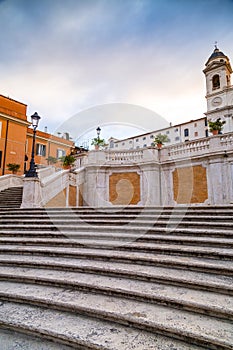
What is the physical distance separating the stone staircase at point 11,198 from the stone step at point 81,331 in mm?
7168

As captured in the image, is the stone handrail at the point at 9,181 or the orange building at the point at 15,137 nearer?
the stone handrail at the point at 9,181

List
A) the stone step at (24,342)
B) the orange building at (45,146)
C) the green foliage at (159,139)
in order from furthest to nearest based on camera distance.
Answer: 1. the orange building at (45,146)
2. the green foliage at (159,139)
3. the stone step at (24,342)

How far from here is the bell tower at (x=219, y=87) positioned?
28.2 m

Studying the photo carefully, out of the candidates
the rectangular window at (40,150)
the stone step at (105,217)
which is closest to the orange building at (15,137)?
the rectangular window at (40,150)

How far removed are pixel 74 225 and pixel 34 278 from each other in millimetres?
2248

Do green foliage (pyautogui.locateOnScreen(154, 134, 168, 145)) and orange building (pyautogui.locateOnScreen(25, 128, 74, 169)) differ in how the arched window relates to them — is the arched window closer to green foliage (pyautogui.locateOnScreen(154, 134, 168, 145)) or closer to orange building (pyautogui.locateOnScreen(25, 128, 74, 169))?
green foliage (pyautogui.locateOnScreen(154, 134, 168, 145))

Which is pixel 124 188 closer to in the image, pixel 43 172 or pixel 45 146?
pixel 43 172

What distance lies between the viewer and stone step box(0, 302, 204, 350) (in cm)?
195

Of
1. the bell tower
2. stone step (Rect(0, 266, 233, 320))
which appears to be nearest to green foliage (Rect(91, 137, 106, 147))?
stone step (Rect(0, 266, 233, 320))

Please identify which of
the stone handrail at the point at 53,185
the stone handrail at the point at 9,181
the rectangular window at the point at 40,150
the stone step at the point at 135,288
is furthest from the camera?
the rectangular window at the point at 40,150

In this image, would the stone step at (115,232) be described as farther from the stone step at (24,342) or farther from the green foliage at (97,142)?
the green foliage at (97,142)

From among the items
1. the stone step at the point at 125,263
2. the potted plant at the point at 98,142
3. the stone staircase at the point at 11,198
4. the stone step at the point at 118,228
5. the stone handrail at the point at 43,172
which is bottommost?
the stone step at the point at 125,263

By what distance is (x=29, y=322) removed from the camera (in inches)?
92.4

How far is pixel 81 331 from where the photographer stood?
7.09ft
